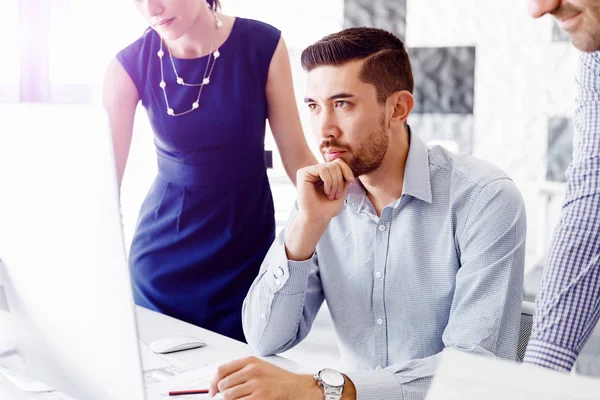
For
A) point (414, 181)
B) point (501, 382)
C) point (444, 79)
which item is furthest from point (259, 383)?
point (444, 79)

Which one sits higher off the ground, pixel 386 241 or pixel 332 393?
pixel 386 241

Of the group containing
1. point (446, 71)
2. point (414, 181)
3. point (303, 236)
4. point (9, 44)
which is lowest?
point (303, 236)

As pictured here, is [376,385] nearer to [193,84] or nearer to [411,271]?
[411,271]

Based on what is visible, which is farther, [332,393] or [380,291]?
[380,291]

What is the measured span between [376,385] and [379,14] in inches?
96.4

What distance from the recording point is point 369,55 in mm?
1555

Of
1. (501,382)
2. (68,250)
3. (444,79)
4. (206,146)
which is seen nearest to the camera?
(501,382)

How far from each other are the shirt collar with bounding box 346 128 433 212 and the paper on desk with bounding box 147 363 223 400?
0.48 metres

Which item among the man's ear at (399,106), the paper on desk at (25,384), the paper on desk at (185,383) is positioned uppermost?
the man's ear at (399,106)

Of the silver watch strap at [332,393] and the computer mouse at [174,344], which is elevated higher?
the silver watch strap at [332,393]

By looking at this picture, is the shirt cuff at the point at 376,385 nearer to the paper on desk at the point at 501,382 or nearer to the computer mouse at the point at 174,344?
the computer mouse at the point at 174,344

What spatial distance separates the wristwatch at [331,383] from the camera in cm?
115

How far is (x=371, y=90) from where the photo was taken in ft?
5.11

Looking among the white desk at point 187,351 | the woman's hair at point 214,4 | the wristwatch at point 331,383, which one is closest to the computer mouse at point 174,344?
A: the white desk at point 187,351
